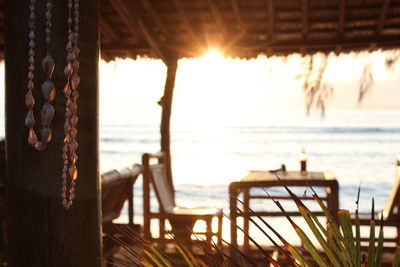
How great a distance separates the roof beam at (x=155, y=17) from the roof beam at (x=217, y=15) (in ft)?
1.72

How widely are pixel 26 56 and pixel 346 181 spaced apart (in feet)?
48.1

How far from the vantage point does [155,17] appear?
4898 millimetres

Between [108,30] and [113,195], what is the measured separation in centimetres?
217

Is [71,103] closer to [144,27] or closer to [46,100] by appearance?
[46,100]

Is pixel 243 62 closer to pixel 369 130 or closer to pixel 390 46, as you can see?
pixel 390 46

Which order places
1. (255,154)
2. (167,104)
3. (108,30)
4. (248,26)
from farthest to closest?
(255,154)
(167,104)
(108,30)
(248,26)

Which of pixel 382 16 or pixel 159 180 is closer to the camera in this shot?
pixel 159 180

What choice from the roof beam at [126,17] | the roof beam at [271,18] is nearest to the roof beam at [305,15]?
the roof beam at [271,18]

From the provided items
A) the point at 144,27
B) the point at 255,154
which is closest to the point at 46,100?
the point at 144,27

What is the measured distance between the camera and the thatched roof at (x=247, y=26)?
476 cm

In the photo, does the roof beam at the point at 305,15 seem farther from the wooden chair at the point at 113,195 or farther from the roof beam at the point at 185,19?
the wooden chair at the point at 113,195

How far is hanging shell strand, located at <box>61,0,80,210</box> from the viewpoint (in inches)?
44.0

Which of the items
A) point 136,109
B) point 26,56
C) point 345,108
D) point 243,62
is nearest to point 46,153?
point 26,56

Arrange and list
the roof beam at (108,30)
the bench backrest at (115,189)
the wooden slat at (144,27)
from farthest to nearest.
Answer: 1. the roof beam at (108,30)
2. the wooden slat at (144,27)
3. the bench backrest at (115,189)
